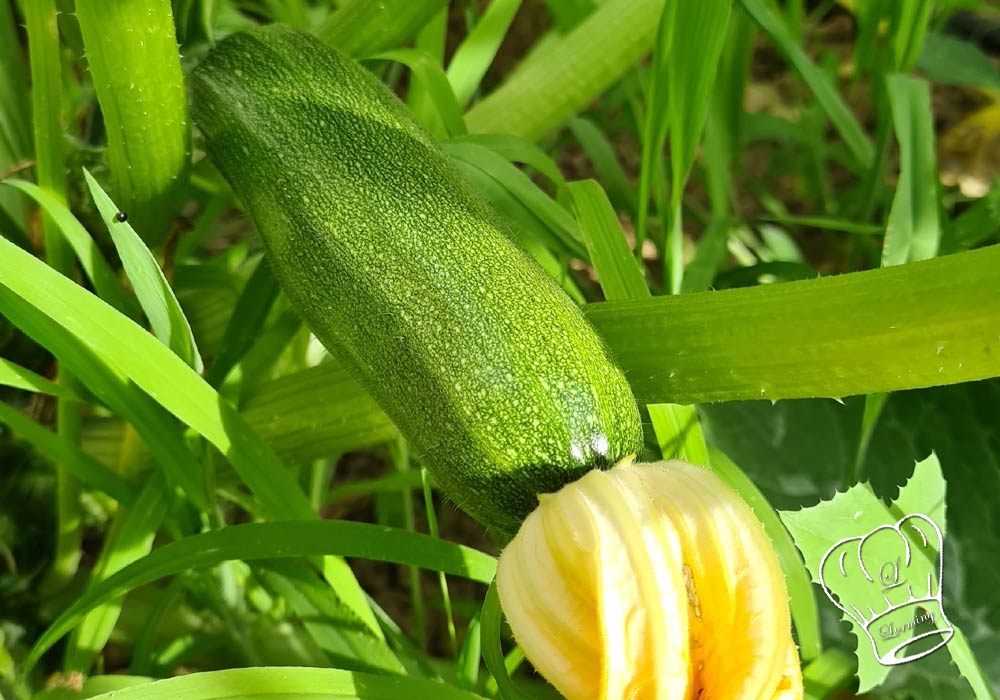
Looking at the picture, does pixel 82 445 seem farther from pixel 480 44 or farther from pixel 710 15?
pixel 710 15

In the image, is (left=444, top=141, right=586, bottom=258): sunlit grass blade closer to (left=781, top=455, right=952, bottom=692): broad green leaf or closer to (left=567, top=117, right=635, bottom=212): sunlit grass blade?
(left=567, top=117, right=635, bottom=212): sunlit grass blade

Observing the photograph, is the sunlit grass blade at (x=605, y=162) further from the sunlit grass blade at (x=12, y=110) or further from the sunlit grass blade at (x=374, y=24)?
the sunlit grass blade at (x=12, y=110)

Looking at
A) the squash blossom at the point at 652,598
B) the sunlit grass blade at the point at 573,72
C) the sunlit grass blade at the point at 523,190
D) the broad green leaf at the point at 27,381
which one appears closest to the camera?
the squash blossom at the point at 652,598

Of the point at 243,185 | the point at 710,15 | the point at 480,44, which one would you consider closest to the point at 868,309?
the point at 710,15

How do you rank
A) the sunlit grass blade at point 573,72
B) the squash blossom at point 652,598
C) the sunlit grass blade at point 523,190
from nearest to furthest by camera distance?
1. the squash blossom at point 652,598
2. the sunlit grass blade at point 523,190
3. the sunlit grass blade at point 573,72

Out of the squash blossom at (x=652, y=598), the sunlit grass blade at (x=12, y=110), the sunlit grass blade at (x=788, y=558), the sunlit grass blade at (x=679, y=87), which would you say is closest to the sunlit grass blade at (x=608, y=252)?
the sunlit grass blade at (x=679, y=87)

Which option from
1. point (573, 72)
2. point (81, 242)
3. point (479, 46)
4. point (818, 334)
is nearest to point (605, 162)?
point (573, 72)
